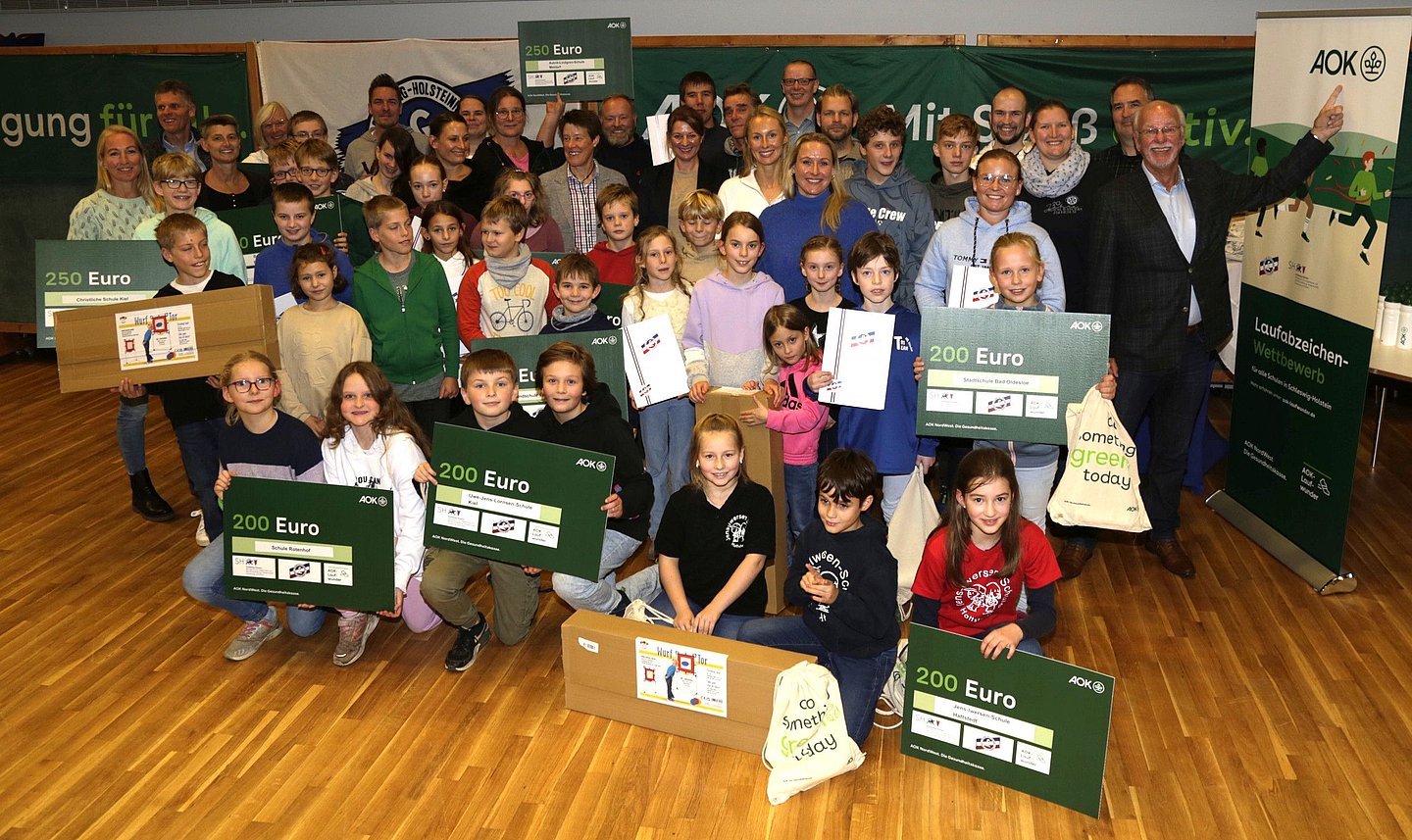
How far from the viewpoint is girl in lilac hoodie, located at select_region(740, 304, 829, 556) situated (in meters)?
4.32

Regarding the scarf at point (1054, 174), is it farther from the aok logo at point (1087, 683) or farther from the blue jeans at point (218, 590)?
the blue jeans at point (218, 590)

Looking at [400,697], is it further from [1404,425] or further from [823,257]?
[1404,425]

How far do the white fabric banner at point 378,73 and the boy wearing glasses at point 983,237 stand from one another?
4171 millimetres

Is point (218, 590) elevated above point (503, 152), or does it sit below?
below

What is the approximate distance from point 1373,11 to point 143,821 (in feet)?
16.1

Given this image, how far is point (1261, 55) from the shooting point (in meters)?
4.78

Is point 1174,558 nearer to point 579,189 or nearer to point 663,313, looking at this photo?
point 663,313

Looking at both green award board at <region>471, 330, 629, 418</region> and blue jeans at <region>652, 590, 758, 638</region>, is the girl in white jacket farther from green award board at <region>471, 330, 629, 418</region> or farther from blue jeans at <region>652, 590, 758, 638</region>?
blue jeans at <region>652, 590, 758, 638</region>

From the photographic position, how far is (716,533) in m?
3.88

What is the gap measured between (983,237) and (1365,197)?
139cm

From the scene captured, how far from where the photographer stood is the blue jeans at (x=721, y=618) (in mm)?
3844

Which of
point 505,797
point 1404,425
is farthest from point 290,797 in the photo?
point 1404,425

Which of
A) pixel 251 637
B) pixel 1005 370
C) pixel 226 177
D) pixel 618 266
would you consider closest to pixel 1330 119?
pixel 1005 370

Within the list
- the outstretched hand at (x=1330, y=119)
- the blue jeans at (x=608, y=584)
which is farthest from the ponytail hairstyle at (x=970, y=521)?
the outstretched hand at (x=1330, y=119)
